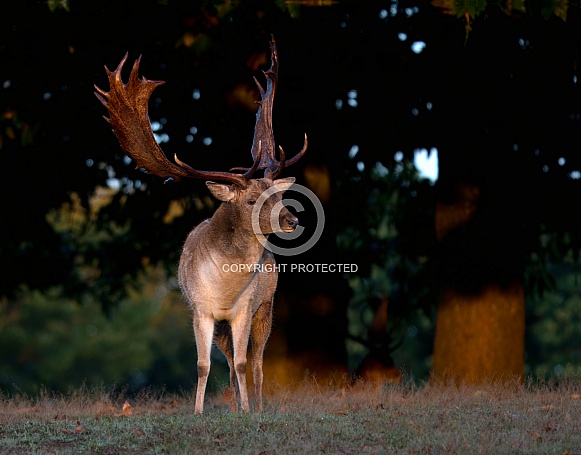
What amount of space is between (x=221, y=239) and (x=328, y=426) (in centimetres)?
238

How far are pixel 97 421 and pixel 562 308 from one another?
31.4 metres

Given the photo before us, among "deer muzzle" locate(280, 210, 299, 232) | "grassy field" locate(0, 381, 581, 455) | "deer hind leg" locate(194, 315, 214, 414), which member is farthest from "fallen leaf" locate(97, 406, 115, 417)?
"deer muzzle" locate(280, 210, 299, 232)

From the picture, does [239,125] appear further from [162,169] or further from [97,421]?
[97,421]

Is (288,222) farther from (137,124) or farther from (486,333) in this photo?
(486,333)

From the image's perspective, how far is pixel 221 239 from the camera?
10.4 m

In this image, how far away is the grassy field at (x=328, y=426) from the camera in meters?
8.21

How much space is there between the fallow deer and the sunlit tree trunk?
372 centimetres

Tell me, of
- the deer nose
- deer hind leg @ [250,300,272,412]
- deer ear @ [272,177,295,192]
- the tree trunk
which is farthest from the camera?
the tree trunk

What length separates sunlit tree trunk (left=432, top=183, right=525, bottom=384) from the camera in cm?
1341

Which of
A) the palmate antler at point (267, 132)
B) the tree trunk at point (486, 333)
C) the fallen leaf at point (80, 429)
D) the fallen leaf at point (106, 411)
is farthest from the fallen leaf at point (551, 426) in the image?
the fallen leaf at point (106, 411)

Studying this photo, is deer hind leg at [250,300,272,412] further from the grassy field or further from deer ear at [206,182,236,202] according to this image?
deer ear at [206,182,236,202]

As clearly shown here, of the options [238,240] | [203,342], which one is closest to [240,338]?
[203,342]

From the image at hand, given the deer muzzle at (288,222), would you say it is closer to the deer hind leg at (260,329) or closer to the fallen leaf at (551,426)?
the deer hind leg at (260,329)

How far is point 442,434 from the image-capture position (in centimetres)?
852
